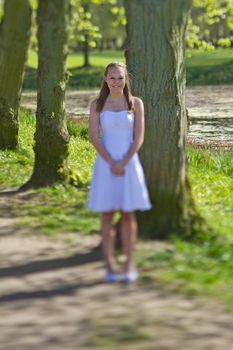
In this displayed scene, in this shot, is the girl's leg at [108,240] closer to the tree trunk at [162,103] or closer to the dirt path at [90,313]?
the dirt path at [90,313]

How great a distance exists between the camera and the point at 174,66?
9.75 metres

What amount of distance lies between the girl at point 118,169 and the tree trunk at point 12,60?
9037mm

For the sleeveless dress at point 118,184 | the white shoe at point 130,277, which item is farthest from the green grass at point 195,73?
the white shoe at point 130,277

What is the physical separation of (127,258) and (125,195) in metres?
0.59

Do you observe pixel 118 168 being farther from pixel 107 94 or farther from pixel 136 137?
pixel 107 94

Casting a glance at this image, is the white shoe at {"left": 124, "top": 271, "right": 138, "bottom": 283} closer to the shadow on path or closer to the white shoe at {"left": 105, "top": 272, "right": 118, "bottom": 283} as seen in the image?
the white shoe at {"left": 105, "top": 272, "right": 118, "bottom": 283}

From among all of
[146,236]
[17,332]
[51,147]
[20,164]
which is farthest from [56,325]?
[20,164]

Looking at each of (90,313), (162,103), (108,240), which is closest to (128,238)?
(108,240)

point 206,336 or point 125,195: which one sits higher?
point 125,195

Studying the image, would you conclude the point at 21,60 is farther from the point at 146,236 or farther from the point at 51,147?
the point at 146,236

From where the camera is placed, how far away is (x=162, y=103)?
32.5ft

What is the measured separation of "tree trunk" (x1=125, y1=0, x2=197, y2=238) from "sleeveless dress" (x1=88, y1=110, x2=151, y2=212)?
147 centimetres

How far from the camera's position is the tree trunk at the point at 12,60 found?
17.1 meters

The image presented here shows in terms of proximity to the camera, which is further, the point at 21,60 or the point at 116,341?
the point at 21,60
